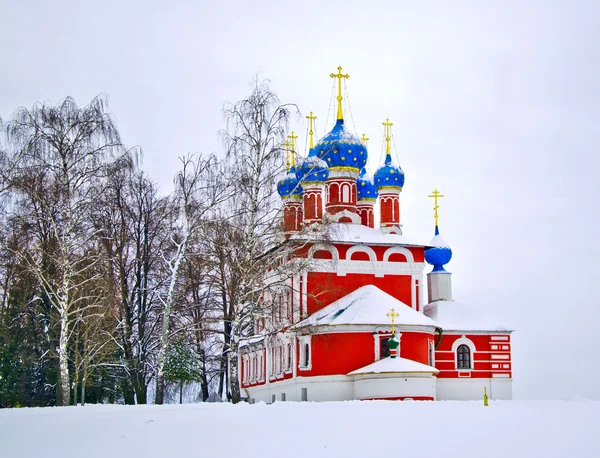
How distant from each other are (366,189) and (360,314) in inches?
327

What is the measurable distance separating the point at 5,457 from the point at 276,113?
12.5 metres

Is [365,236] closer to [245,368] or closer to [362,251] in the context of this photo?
[362,251]

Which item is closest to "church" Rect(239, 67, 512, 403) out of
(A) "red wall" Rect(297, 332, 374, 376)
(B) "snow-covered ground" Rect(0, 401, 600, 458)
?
(A) "red wall" Rect(297, 332, 374, 376)

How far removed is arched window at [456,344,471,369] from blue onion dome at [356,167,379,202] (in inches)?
266

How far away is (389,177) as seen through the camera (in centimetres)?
3531

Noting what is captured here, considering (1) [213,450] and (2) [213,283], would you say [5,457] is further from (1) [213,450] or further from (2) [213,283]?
(2) [213,283]

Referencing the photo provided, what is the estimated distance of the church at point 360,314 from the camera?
28.8 metres

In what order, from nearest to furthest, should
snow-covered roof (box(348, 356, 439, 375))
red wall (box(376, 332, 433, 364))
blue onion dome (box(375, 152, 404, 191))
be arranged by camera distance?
1. snow-covered roof (box(348, 356, 439, 375))
2. red wall (box(376, 332, 433, 364))
3. blue onion dome (box(375, 152, 404, 191))

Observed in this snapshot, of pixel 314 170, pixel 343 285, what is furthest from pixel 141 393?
pixel 314 170

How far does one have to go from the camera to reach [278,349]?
1305 inches

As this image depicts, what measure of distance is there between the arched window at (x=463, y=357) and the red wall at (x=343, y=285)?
3.53m

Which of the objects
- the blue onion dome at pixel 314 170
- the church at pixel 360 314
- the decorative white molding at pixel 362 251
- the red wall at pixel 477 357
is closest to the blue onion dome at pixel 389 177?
the church at pixel 360 314

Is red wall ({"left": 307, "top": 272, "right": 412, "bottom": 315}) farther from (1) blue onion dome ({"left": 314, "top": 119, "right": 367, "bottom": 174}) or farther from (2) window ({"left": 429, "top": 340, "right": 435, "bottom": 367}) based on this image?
(1) blue onion dome ({"left": 314, "top": 119, "right": 367, "bottom": 174})

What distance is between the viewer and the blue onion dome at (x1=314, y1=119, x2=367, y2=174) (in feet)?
114
